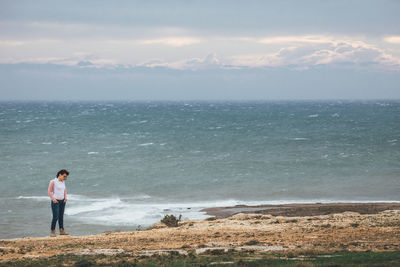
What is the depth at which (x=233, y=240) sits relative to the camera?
17.8 meters

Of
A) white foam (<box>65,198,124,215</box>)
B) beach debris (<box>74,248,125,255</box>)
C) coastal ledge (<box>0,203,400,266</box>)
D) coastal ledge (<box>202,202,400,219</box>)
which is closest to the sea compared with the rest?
white foam (<box>65,198,124,215</box>)

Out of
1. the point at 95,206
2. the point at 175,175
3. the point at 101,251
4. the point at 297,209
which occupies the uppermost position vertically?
the point at 175,175

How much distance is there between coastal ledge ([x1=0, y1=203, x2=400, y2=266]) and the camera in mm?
15586

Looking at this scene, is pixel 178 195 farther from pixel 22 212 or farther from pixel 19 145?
pixel 19 145

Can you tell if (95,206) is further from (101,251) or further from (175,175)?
(101,251)

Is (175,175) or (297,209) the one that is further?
(175,175)

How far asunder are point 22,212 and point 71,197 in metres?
5.10

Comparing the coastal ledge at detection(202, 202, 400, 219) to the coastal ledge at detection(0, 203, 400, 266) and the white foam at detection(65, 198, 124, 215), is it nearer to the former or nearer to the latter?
the coastal ledge at detection(0, 203, 400, 266)

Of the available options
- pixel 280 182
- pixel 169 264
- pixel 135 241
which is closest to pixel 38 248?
pixel 135 241

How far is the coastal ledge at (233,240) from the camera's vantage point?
15.6 metres

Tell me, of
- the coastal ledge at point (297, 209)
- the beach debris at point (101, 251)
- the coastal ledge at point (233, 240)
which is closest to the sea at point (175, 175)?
the coastal ledge at point (297, 209)

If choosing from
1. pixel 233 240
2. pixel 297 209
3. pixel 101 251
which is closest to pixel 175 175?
pixel 297 209

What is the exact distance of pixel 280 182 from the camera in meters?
42.9

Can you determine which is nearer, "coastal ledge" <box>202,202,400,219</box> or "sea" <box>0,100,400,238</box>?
"coastal ledge" <box>202,202,400,219</box>
